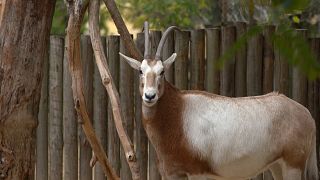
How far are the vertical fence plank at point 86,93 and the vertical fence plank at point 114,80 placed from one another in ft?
0.72

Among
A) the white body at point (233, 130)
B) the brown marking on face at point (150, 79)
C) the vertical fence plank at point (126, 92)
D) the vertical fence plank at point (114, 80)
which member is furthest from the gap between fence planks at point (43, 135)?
the brown marking on face at point (150, 79)

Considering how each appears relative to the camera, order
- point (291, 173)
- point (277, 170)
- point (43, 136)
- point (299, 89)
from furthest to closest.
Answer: point (43, 136)
point (299, 89)
point (277, 170)
point (291, 173)

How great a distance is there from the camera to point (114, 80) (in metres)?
7.14

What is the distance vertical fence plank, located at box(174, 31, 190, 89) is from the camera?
6.93m

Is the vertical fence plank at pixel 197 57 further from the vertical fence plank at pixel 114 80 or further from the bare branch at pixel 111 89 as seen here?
the bare branch at pixel 111 89

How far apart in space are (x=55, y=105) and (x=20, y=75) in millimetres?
3465

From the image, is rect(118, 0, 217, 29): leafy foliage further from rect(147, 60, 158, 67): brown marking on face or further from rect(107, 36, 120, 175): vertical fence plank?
rect(147, 60, 158, 67): brown marking on face

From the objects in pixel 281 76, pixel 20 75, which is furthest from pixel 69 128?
pixel 20 75

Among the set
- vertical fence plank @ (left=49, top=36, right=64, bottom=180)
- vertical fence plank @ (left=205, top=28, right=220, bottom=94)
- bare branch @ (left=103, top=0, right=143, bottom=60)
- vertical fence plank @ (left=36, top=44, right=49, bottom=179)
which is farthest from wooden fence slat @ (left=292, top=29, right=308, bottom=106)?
vertical fence plank @ (left=36, top=44, right=49, bottom=179)

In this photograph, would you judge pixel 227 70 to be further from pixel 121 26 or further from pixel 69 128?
pixel 69 128

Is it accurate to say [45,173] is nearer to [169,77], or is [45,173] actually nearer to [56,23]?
[169,77]

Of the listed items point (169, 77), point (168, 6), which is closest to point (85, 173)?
point (169, 77)

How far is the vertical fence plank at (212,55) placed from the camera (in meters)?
6.89

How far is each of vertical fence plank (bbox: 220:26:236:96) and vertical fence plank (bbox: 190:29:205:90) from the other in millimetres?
212
